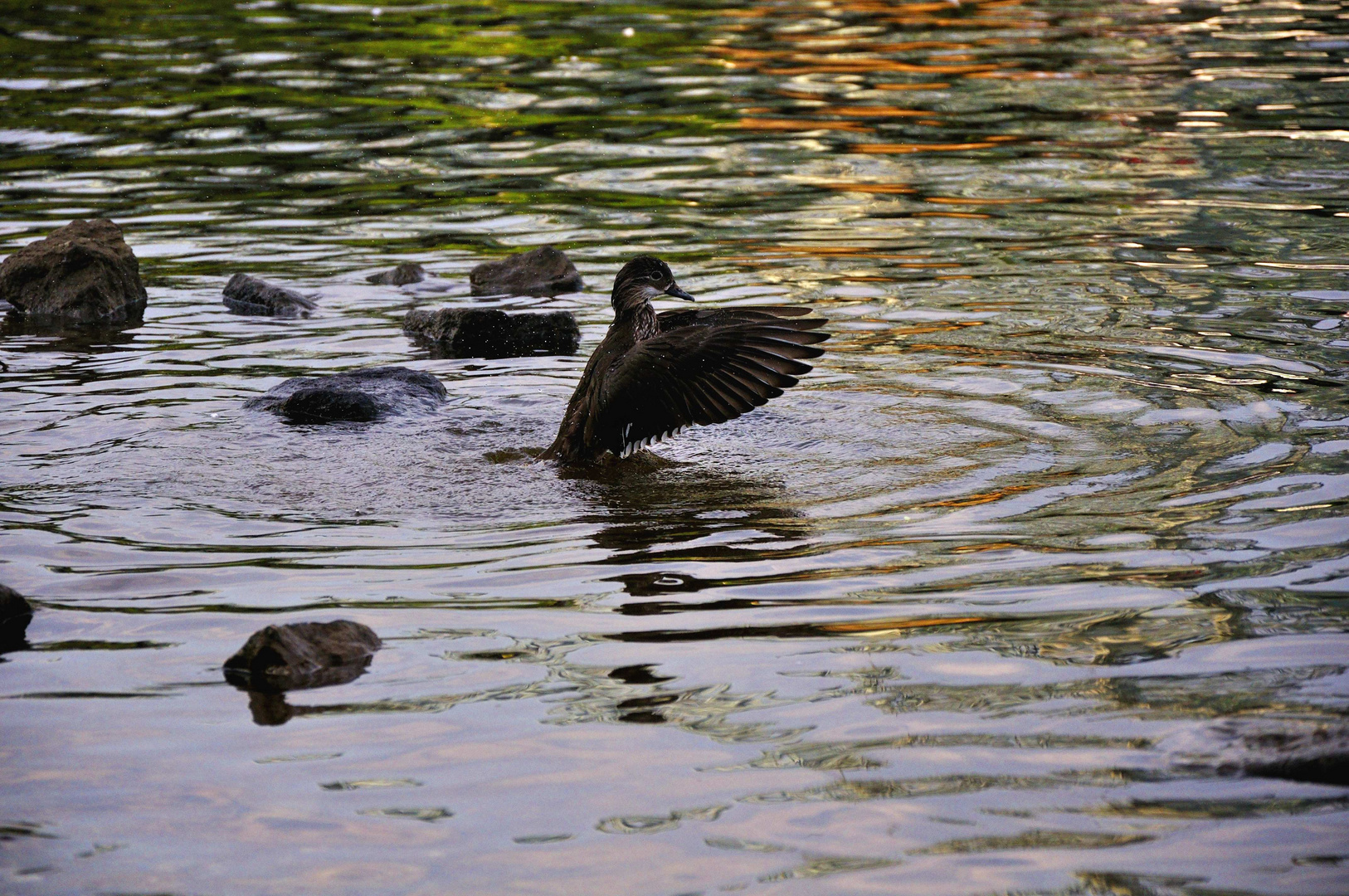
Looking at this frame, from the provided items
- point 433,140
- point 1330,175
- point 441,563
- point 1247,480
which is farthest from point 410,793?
point 433,140

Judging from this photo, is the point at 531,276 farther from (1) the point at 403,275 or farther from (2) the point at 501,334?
(2) the point at 501,334

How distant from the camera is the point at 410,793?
173 inches

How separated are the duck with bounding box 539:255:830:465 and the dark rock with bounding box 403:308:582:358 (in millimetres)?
2515

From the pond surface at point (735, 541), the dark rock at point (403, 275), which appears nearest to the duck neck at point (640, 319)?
the pond surface at point (735, 541)

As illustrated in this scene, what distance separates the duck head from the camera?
8.34 meters

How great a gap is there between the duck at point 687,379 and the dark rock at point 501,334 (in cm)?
251

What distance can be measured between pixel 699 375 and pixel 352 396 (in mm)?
2087

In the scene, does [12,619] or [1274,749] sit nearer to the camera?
[1274,749]

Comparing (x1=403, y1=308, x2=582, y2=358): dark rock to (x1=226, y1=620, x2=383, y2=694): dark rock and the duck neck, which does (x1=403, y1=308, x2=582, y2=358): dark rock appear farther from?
(x1=226, y1=620, x2=383, y2=694): dark rock

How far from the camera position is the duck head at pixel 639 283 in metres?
8.34

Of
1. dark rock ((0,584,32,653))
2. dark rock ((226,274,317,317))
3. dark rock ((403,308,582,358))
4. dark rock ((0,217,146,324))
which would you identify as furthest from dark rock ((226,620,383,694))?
dark rock ((0,217,146,324))

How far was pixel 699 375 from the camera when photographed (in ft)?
25.6

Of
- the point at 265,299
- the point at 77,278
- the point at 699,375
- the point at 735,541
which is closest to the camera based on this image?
the point at 735,541

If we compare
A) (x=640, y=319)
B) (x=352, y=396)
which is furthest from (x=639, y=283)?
(x=352, y=396)
